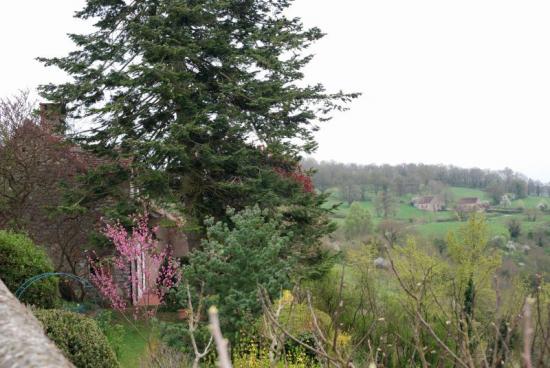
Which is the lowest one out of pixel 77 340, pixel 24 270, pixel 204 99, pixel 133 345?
pixel 133 345

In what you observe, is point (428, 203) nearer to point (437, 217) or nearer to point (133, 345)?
point (437, 217)

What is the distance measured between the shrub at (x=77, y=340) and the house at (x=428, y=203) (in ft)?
190

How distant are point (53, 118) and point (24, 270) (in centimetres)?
602

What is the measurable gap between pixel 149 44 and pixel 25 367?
1085 cm

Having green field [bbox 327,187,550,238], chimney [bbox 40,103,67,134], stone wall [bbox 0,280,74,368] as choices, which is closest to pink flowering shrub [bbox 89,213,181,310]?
chimney [bbox 40,103,67,134]

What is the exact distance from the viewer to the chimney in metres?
12.6

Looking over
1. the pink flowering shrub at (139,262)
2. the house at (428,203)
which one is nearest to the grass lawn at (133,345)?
the pink flowering shrub at (139,262)

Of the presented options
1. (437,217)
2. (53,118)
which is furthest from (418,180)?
(53,118)

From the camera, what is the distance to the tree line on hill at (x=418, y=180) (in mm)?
52053

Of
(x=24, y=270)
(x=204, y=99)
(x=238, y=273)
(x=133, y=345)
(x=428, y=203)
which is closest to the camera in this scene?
(x=238, y=273)

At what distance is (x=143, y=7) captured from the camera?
13656mm

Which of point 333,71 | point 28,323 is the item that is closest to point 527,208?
point 333,71

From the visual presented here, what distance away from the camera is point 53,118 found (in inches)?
517

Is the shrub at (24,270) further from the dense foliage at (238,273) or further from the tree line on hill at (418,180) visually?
the tree line on hill at (418,180)
